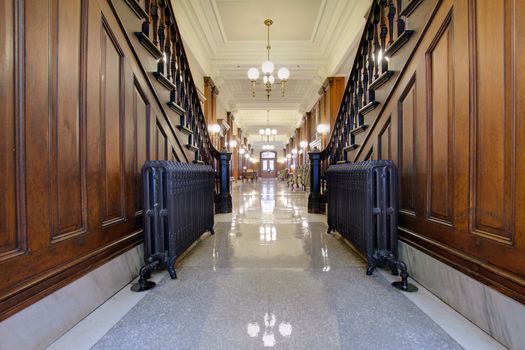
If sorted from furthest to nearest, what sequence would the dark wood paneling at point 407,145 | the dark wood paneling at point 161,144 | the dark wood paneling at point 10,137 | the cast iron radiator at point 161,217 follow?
the dark wood paneling at point 161,144 → the dark wood paneling at point 407,145 → the cast iron radiator at point 161,217 → the dark wood paneling at point 10,137

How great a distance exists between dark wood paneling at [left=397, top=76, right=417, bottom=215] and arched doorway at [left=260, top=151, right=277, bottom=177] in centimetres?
3123

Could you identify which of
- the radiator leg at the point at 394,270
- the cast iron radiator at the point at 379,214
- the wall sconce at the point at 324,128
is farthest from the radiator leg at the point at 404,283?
the wall sconce at the point at 324,128

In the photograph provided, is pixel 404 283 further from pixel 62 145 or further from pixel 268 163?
pixel 268 163

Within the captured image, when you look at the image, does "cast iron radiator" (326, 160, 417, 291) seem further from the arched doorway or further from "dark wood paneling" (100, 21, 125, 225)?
the arched doorway

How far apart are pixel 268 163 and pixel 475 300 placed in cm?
3248

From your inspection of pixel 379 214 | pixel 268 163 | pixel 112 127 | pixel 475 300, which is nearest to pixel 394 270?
pixel 379 214

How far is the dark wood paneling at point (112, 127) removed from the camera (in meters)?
1.68

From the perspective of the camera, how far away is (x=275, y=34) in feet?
24.9

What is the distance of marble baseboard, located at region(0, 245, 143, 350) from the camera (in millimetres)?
1024

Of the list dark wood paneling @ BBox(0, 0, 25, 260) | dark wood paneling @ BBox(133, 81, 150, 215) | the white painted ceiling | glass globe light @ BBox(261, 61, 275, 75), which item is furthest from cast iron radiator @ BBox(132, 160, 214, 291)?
glass globe light @ BBox(261, 61, 275, 75)

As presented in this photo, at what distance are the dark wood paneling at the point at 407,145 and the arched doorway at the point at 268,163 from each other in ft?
102

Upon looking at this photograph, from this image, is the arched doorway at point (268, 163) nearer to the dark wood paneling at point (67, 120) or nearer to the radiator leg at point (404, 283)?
the radiator leg at point (404, 283)

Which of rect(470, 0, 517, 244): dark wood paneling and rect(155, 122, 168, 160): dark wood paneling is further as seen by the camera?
rect(155, 122, 168, 160): dark wood paneling

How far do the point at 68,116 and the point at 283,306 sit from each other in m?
1.51
